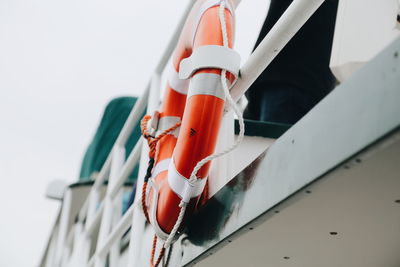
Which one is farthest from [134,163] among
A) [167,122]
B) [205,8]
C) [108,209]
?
[205,8]

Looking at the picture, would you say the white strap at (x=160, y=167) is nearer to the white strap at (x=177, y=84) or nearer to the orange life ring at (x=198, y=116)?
the orange life ring at (x=198, y=116)

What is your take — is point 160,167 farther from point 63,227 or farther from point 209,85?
point 63,227

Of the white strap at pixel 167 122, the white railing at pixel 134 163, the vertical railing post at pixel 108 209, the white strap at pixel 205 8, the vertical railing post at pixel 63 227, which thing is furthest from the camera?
the vertical railing post at pixel 63 227

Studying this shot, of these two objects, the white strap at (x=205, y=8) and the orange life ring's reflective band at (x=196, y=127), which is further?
the white strap at (x=205, y=8)

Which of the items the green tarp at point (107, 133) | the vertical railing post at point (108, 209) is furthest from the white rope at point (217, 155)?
the green tarp at point (107, 133)

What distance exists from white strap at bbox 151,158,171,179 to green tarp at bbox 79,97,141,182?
85.2 inches

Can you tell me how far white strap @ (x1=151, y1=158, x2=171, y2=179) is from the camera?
3.22 ft

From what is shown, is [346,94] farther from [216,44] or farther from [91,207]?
[91,207]

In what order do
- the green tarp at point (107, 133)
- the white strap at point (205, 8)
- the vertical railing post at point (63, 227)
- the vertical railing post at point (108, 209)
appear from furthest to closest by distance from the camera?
the green tarp at point (107, 133), the vertical railing post at point (63, 227), the vertical railing post at point (108, 209), the white strap at point (205, 8)

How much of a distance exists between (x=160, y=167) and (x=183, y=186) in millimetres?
161

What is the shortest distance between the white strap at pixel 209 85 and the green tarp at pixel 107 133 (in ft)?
7.72

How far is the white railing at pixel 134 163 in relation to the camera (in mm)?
743

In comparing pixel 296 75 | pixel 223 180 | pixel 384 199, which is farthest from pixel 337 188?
pixel 296 75

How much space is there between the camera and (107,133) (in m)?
3.23
